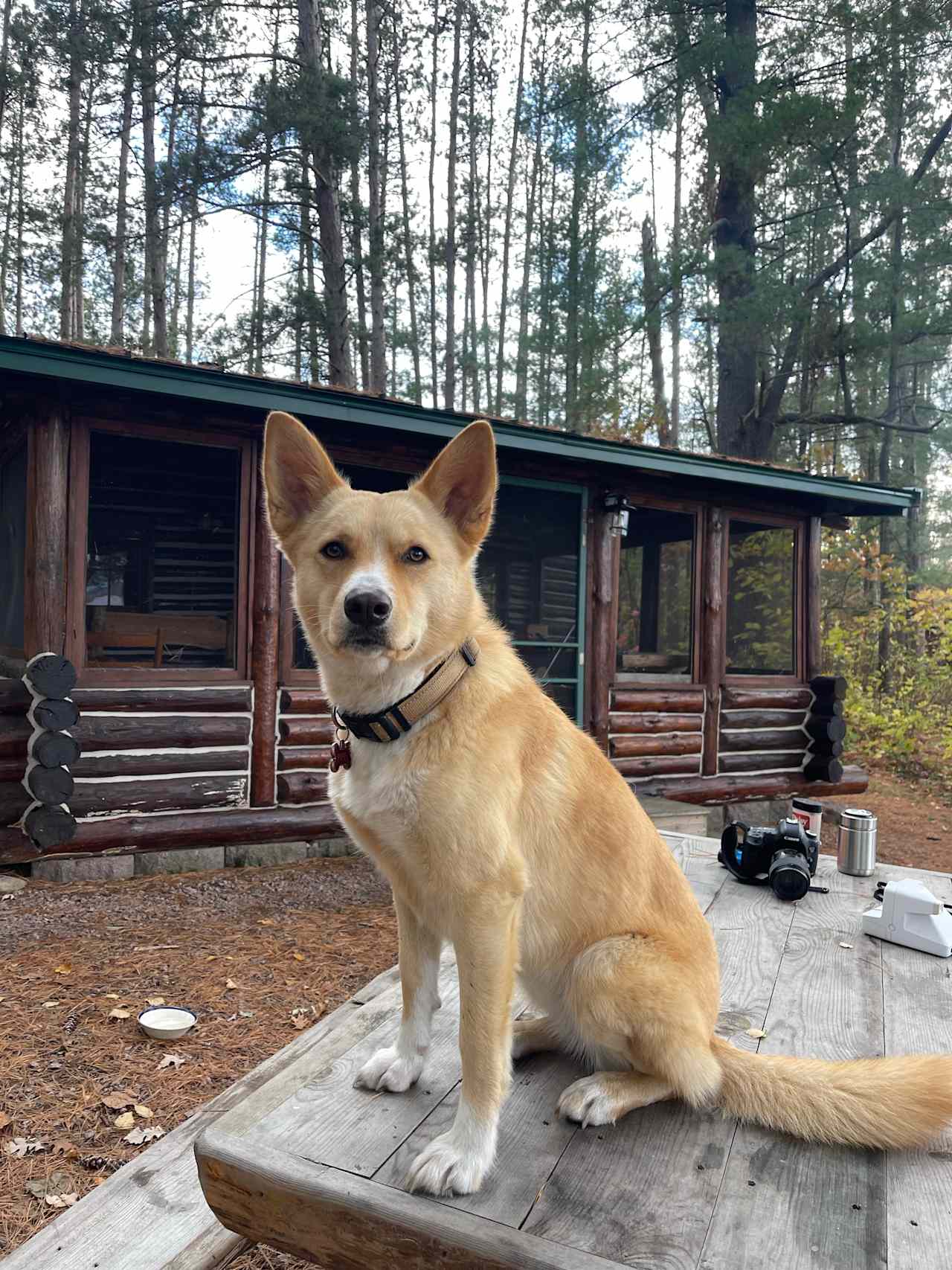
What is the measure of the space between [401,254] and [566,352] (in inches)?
141

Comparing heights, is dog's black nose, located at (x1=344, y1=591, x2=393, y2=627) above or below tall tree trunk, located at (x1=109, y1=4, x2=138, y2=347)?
below

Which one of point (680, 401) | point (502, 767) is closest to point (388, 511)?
point (502, 767)

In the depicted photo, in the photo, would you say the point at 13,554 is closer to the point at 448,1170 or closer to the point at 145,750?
the point at 145,750

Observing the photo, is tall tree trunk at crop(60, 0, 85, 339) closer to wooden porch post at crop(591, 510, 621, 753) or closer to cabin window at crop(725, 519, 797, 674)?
wooden porch post at crop(591, 510, 621, 753)

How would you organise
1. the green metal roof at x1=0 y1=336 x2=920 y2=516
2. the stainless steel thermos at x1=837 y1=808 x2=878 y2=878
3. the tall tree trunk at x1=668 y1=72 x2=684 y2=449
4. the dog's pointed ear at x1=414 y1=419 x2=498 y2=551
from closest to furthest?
1. the dog's pointed ear at x1=414 y1=419 x2=498 y2=551
2. the stainless steel thermos at x1=837 y1=808 x2=878 y2=878
3. the green metal roof at x1=0 y1=336 x2=920 y2=516
4. the tall tree trunk at x1=668 y1=72 x2=684 y2=449

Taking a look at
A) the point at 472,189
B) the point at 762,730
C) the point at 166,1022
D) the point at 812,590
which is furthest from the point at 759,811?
the point at 472,189

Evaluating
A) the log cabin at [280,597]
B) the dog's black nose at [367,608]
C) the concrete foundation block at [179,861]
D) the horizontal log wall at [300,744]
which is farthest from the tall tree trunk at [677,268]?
the dog's black nose at [367,608]

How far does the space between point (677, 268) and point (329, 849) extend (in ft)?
31.0

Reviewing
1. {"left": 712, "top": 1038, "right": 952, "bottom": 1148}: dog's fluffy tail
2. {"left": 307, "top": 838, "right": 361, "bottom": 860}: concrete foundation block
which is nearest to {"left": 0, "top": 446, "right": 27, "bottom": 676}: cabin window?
{"left": 307, "top": 838, "right": 361, "bottom": 860}: concrete foundation block

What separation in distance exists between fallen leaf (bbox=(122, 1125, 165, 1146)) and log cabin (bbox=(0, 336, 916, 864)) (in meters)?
2.89

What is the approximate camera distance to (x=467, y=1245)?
1221 millimetres

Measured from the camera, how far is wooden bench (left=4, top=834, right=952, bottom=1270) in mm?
1230

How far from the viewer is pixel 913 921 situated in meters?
2.37

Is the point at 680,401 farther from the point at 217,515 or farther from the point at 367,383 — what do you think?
the point at 217,515
